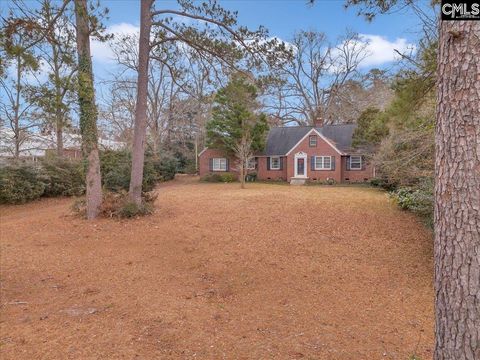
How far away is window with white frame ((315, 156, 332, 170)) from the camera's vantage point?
22000mm

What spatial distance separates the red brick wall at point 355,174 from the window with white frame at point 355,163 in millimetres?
268

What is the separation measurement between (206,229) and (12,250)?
4.10 m

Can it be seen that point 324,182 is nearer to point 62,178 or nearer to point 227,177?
point 227,177

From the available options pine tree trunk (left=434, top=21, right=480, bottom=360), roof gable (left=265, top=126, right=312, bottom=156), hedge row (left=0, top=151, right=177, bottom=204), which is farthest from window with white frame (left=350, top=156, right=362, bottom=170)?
pine tree trunk (left=434, top=21, right=480, bottom=360)

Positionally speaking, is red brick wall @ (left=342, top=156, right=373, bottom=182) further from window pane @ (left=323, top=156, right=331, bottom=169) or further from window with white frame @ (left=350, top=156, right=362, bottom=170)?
window pane @ (left=323, top=156, right=331, bottom=169)

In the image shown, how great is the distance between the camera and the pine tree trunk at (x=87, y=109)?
8188 mm

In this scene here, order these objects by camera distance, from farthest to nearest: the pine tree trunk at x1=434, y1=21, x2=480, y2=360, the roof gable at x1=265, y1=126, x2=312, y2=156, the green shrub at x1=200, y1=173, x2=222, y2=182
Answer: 1. the roof gable at x1=265, y1=126, x2=312, y2=156
2. the green shrub at x1=200, y1=173, x2=222, y2=182
3. the pine tree trunk at x1=434, y1=21, x2=480, y2=360

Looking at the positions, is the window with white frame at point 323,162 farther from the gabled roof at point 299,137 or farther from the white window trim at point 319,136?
the gabled roof at point 299,137

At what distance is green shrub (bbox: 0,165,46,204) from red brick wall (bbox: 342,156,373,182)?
17569 millimetres

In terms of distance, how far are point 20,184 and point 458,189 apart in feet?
48.6

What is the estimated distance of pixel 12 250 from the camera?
6754 mm

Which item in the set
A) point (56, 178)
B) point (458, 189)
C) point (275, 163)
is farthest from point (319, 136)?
point (458, 189)

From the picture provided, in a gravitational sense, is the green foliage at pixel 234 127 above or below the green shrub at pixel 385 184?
above

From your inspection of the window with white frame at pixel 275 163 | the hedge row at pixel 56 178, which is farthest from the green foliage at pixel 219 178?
the hedge row at pixel 56 178
